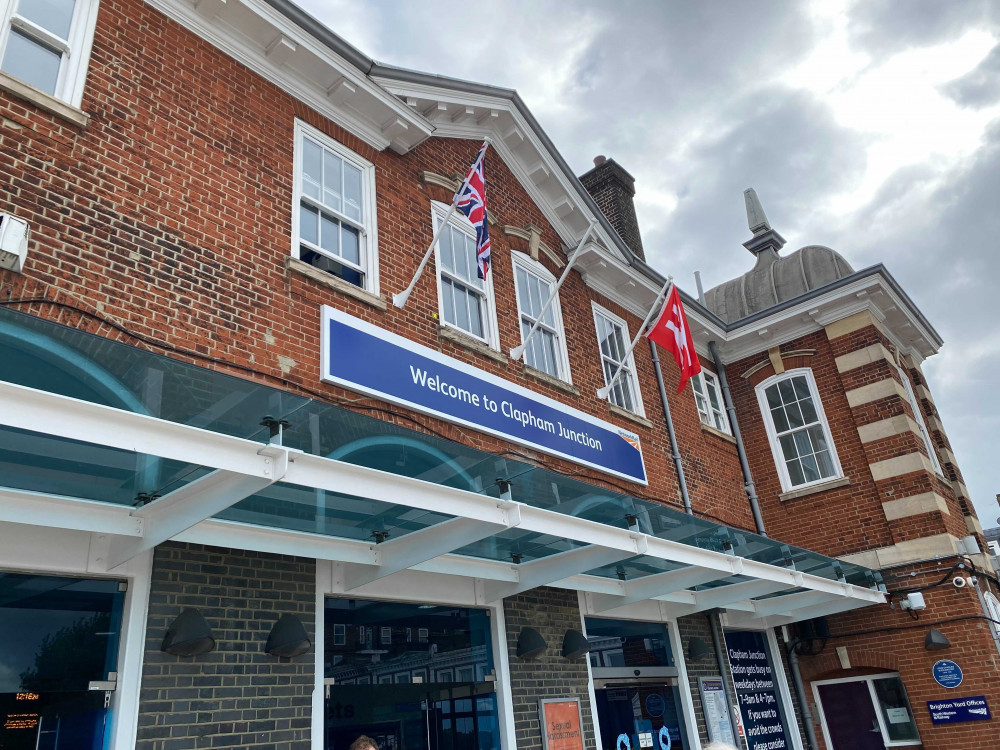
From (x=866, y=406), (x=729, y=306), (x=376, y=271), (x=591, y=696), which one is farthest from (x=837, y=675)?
(x=376, y=271)

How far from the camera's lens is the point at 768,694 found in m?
12.2

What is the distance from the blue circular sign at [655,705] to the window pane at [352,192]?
6.79 meters

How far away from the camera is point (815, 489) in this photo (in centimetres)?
1383

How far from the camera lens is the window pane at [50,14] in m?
6.16

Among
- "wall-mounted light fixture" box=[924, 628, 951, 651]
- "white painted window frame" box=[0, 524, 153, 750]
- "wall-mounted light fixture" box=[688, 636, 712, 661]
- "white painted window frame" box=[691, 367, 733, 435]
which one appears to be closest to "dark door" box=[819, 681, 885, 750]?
"wall-mounted light fixture" box=[924, 628, 951, 651]

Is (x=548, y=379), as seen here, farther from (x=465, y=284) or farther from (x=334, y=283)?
(x=334, y=283)

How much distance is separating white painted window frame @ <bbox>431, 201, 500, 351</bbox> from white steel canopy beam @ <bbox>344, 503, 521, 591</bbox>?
10.4 ft

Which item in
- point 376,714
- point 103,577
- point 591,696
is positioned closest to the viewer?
point 103,577

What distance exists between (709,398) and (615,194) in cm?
452

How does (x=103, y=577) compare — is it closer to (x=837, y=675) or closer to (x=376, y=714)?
(x=376, y=714)

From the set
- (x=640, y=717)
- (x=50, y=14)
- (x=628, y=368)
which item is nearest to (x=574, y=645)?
(x=640, y=717)

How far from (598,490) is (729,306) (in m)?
11.6

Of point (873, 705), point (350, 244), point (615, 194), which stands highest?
point (615, 194)

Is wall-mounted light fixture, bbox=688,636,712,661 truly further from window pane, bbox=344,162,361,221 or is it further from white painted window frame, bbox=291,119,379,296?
window pane, bbox=344,162,361,221
